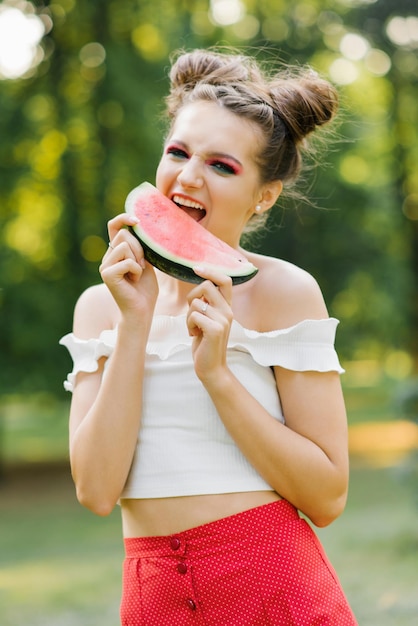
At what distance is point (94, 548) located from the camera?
12.5 meters

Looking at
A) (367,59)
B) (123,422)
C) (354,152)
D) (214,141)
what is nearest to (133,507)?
(123,422)

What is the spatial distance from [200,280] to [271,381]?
12.5 inches

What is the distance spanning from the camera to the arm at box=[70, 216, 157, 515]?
7.37 ft

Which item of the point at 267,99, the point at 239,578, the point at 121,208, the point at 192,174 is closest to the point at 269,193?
the point at 267,99

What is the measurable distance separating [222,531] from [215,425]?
10.2 inches

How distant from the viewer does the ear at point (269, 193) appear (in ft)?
8.59

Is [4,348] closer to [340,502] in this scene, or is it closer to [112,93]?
[112,93]

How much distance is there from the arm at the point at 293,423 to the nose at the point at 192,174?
1.10ft

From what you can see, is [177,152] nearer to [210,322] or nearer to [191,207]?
[191,207]

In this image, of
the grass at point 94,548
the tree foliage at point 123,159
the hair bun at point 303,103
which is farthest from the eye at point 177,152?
the tree foliage at point 123,159

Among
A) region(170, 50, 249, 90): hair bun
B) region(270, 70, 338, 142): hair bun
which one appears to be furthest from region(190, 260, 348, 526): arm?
region(170, 50, 249, 90): hair bun

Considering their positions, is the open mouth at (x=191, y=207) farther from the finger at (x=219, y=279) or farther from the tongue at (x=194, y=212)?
the finger at (x=219, y=279)

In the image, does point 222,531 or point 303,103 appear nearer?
point 222,531

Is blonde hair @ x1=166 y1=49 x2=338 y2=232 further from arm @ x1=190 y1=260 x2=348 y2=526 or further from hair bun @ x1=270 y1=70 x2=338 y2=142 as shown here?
arm @ x1=190 y1=260 x2=348 y2=526
